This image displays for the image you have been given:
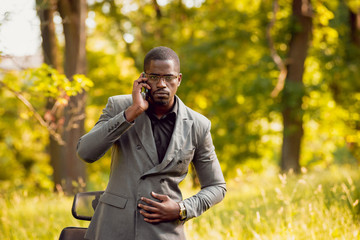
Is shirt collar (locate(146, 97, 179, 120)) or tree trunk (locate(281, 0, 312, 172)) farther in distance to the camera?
tree trunk (locate(281, 0, 312, 172))

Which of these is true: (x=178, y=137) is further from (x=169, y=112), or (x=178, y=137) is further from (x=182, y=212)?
(x=182, y=212)

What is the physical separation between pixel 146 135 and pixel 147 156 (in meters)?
0.12

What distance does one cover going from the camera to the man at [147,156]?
240 centimetres

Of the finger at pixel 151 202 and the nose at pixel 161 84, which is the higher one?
the nose at pixel 161 84

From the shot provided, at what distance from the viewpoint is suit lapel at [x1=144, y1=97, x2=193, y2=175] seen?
2.46 metres

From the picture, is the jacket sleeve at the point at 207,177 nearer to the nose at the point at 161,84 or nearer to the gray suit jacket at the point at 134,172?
the gray suit jacket at the point at 134,172

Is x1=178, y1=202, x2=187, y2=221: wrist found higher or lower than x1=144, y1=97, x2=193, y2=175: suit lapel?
lower

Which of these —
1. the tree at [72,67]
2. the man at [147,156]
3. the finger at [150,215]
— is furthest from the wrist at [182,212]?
the tree at [72,67]

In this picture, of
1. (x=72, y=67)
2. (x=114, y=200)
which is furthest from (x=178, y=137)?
(x=72, y=67)

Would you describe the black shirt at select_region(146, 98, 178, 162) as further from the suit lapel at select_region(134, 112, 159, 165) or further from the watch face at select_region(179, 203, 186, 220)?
the watch face at select_region(179, 203, 186, 220)

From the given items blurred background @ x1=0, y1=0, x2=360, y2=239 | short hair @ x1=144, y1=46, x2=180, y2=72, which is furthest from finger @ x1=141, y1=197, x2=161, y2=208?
blurred background @ x1=0, y1=0, x2=360, y2=239

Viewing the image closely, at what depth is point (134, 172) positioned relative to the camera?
2.48m

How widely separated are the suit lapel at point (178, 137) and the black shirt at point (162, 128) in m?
0.05

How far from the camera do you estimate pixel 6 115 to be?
66.3 ft
